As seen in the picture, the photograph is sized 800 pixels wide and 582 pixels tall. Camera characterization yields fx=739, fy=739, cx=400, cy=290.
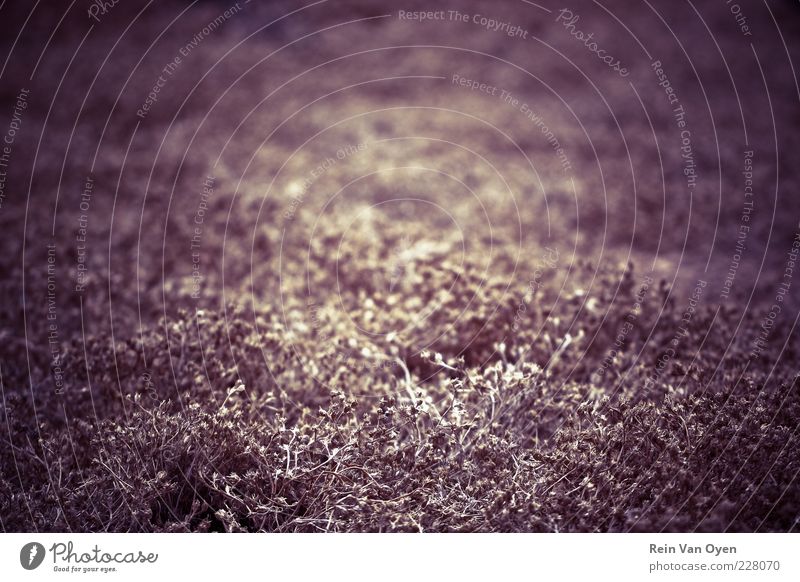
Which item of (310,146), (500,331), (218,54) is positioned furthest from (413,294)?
(218,54)

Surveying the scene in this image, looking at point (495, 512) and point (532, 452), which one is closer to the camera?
point (495, 512)

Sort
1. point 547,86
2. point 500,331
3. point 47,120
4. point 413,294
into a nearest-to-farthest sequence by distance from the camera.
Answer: point 500,331, point 413,294, point 47,120, point 547,86

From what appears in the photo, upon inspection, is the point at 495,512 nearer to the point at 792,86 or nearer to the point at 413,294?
the point at 413,294
